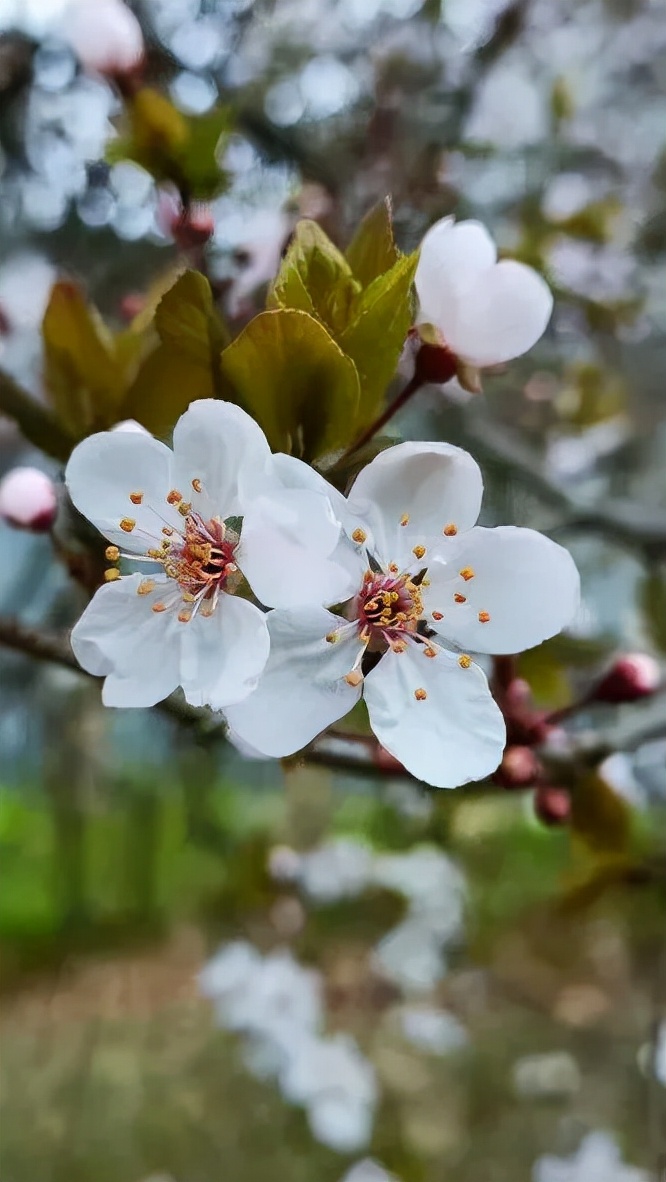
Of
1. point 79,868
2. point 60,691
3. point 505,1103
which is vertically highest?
point 60,691

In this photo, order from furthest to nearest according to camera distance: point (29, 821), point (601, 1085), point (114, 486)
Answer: point (601, 1085), point (29, 821), point (114, 486)

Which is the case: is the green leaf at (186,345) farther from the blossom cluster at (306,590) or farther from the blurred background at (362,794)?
the blurred background at (362,794)

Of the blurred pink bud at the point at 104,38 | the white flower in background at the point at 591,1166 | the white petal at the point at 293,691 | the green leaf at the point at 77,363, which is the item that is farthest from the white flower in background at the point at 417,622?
the white flower in background at the point at 591,1166

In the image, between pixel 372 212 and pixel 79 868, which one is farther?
pixel 79 868

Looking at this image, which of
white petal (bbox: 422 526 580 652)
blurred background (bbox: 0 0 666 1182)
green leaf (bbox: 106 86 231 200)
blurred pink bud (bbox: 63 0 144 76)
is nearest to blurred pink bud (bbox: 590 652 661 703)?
blurred background (bbox: 0 0 666 1182)

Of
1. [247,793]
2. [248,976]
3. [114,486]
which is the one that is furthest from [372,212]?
[248,976]

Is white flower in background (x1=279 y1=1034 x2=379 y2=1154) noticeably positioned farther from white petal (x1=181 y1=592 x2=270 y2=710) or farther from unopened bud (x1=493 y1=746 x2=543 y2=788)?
white petal (x1=181 y1=592 x2=270 y2=710)

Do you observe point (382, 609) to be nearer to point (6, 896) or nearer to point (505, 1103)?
point (6, 896)
